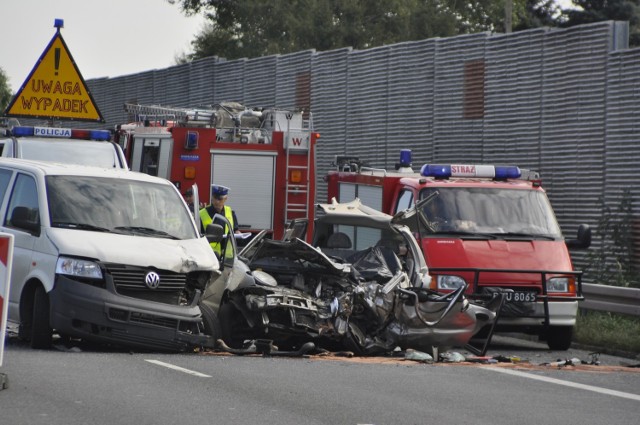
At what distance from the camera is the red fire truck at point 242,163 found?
24391 millimetres

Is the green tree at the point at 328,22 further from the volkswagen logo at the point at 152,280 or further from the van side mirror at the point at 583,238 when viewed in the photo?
the volkswagen logo at the point at 152,280

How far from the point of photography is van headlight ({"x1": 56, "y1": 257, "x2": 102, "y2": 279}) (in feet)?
43.5

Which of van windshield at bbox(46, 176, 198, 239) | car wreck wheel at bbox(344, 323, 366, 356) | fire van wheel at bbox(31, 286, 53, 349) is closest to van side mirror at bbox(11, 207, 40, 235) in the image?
van windshield at bbox(46, 176, 198, 239)

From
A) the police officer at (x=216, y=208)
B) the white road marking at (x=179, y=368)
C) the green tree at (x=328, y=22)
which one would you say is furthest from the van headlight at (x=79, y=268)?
the green tree at (x=328, y=22)

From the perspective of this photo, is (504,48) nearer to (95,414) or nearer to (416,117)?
(416,117)

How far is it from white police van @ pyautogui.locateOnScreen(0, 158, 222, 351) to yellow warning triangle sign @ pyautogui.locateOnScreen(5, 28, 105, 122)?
5.62 metres

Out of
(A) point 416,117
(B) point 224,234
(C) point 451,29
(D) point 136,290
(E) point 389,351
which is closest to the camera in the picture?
(D) point 136,290

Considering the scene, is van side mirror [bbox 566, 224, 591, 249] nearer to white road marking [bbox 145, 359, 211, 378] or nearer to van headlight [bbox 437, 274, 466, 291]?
van headlight [bbox 437, 274, 466, 291]

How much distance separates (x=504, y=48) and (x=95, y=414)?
59.5 ft

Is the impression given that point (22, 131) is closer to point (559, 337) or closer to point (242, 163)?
point (242, 163)

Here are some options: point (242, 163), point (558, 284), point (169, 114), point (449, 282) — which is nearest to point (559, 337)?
point (558, 284)

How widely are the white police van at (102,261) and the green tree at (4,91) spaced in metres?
69.1

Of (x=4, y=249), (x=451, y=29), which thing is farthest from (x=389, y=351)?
(x=451, y=29)

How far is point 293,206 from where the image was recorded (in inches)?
976
